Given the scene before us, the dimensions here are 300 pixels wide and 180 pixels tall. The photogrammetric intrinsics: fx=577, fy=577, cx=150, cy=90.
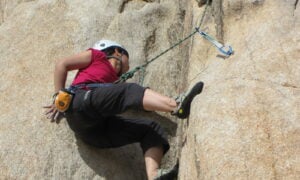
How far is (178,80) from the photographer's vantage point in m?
11.0

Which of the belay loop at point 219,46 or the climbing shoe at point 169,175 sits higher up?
the belay loop at point 219,46

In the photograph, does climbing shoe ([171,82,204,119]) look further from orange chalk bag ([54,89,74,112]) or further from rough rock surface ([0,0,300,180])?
orange chalk bag ([54,89,74,112])

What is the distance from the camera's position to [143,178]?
943 centimetres

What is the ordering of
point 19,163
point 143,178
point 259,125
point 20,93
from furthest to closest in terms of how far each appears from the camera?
point 20,93 < point 143,178 < point 19,163 < point 259,125

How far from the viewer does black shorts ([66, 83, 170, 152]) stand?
812 cm

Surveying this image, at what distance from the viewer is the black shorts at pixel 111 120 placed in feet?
26.6

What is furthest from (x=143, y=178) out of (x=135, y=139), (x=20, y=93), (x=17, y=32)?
(x=17, y=32)

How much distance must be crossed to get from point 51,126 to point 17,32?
3155 mm

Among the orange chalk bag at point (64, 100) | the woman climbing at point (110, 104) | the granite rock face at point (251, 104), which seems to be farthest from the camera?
the orange chalk bag at point (64, 100)

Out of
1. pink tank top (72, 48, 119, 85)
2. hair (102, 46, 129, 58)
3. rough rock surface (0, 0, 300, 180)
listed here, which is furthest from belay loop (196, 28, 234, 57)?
pink tank top (72, 48, 119, 85)

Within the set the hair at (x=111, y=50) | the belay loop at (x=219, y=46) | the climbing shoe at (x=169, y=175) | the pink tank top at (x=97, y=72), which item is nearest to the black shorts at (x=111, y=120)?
the pink tank top at (x=97, y=72)

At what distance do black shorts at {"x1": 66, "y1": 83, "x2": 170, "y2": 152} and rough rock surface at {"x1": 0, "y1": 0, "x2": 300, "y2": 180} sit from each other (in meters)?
0.43

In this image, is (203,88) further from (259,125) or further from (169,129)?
(169,129)

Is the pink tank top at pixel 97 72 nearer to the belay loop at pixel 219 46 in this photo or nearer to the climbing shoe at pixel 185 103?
the climbing shoe at pixel 185 103
